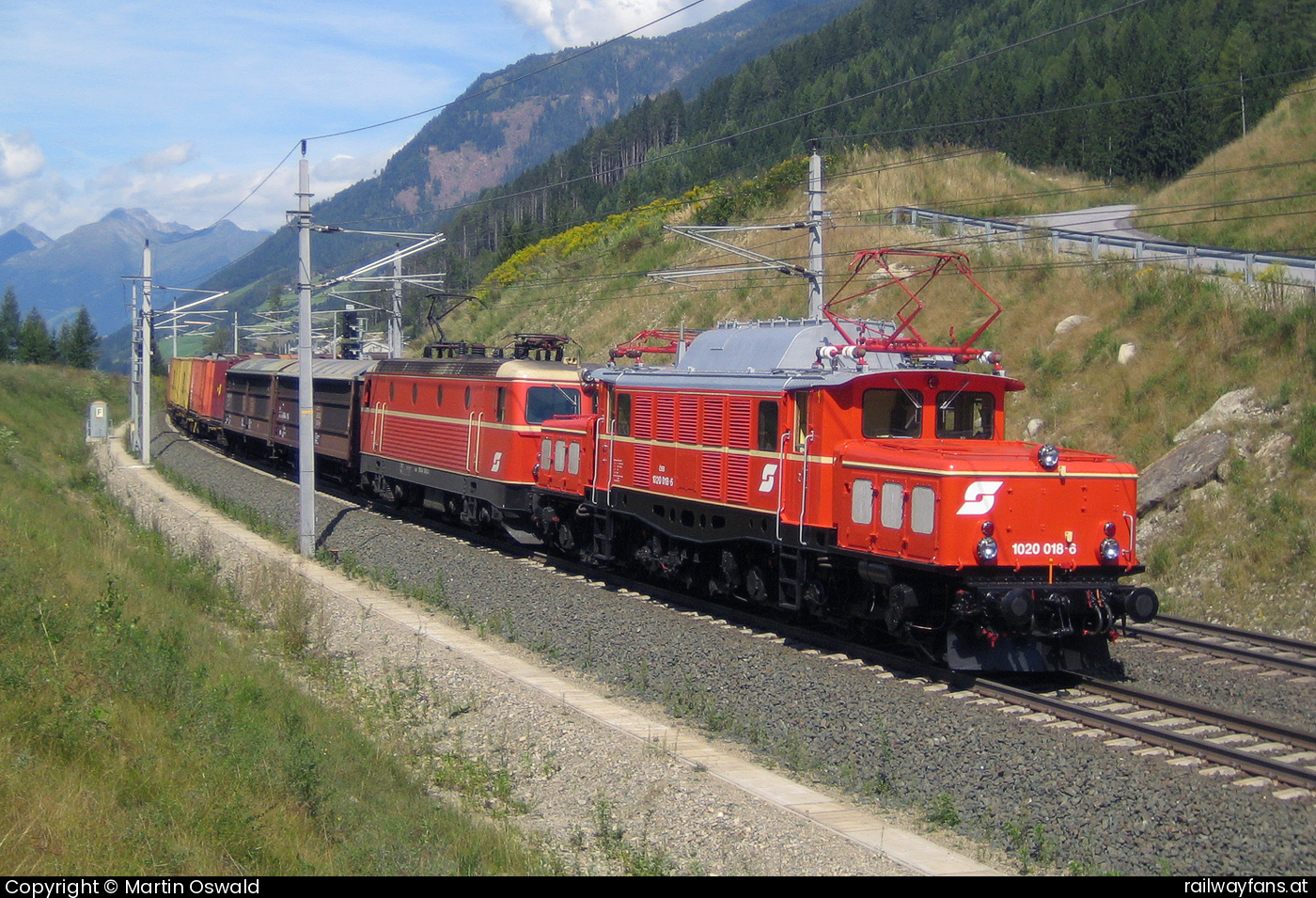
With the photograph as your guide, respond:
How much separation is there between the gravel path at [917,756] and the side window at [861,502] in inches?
64.3

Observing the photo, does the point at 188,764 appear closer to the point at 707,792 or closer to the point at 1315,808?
the point at 707,792

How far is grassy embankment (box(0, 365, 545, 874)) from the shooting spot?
5.86 m

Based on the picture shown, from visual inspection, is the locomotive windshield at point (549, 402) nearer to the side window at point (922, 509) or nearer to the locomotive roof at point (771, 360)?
Answer: the locomotive roof at point (771, 360)

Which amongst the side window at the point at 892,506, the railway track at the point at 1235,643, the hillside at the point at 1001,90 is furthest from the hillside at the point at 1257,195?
the side window at the point at 892,506

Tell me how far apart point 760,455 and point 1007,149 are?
4181 centimetres

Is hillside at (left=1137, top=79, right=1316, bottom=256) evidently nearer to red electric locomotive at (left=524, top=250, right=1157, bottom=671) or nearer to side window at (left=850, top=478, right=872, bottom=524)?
red electric locomotive at (left=524, top=250, right=1157, bottom=671)

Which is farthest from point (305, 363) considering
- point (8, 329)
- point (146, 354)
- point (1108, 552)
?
point (8, 329)

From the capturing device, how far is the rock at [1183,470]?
16.8 meters

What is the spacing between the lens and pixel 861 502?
11734 millimetres

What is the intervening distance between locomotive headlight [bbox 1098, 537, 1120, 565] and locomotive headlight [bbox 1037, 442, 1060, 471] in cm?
95

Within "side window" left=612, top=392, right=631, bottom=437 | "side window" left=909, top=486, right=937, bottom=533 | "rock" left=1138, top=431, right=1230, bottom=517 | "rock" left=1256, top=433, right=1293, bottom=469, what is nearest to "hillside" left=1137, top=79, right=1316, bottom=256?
"rock" left=1138, top=431, right=1230, bottom=517

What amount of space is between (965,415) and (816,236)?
24.6ft

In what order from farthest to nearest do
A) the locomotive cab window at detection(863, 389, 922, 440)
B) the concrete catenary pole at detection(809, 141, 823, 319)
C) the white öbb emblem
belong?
the concrete catenary pole at detection(809, 141, 823, 319)
the locomotive cab window at detection(863, 389, 922, 440)
the white öbb emblem

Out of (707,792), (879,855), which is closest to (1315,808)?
(879,855)
